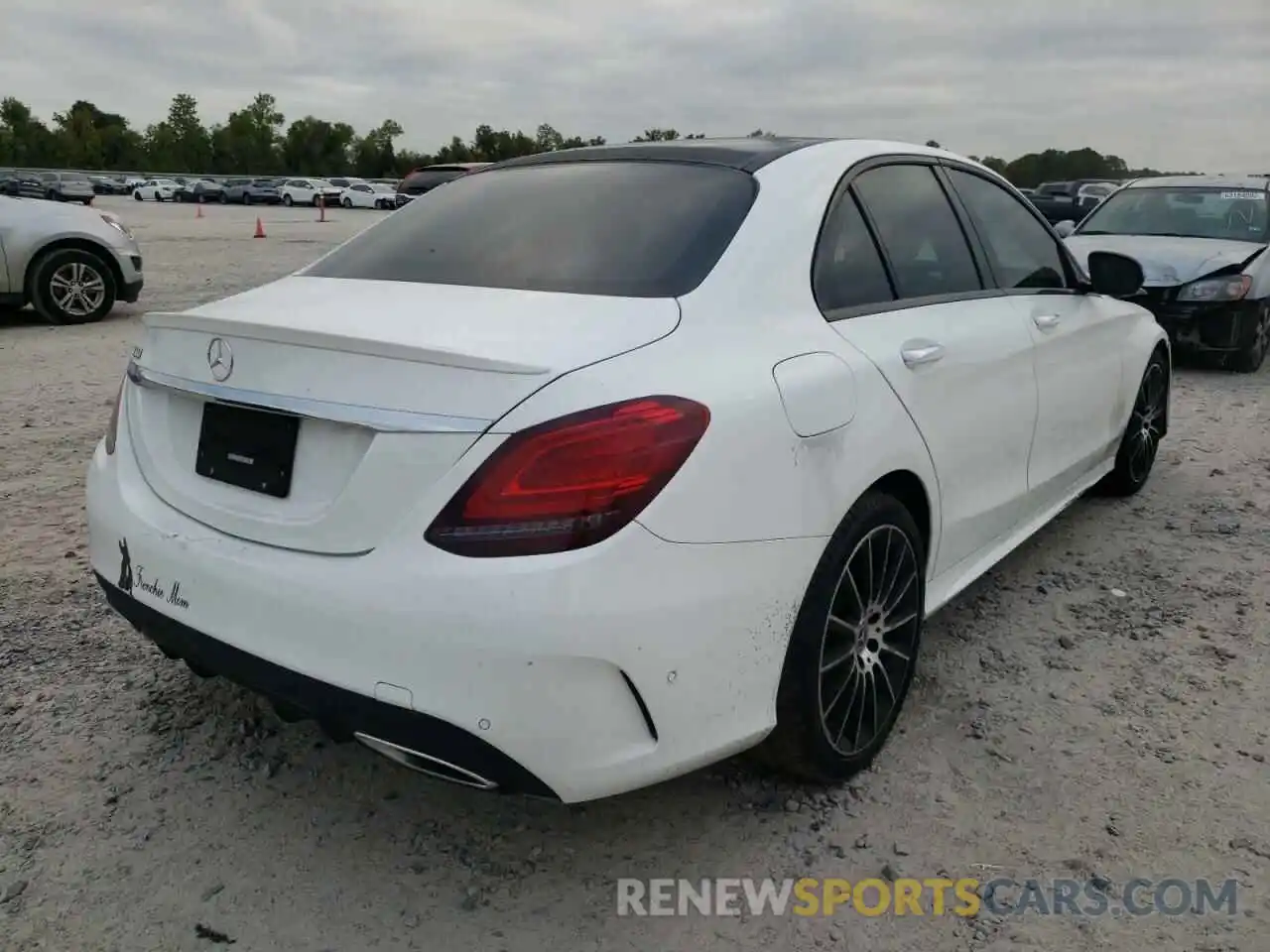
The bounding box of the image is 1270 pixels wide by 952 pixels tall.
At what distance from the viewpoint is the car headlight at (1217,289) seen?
795cm

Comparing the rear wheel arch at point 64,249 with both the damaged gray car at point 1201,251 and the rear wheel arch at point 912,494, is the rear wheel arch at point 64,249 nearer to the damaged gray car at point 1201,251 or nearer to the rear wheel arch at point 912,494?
the damaged gray car at point 1201,251

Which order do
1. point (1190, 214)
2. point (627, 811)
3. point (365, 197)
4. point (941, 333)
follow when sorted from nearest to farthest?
1. point (627, 811)
2. point (941, 333)
3. point (1190, 214)
4. point (365, 197)

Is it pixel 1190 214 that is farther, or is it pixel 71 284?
pixel 71 284

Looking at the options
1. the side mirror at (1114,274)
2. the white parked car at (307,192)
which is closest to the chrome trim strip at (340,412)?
the side mirror at (1114,274)

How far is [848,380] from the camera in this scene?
244 cm

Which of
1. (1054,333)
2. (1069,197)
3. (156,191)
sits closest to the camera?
(1054,333)

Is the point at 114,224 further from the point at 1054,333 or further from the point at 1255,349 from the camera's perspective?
the point at 1255,349

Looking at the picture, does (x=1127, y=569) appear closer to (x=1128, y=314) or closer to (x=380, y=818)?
(x=1128, y=314)

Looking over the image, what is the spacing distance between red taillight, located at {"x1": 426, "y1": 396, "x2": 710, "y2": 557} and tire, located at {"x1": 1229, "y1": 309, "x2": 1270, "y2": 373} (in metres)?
8.07

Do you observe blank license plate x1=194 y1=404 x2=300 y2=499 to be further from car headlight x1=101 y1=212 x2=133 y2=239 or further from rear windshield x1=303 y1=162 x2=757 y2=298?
car headlight x1=101 y1=212 x2=133 y2=239

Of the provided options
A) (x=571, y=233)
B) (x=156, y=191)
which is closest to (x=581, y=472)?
(x=571, y=233)

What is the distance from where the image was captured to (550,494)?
6.17ft

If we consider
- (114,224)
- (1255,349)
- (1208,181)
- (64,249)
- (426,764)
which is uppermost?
(1208,181)

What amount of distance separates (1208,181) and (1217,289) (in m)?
2.02
